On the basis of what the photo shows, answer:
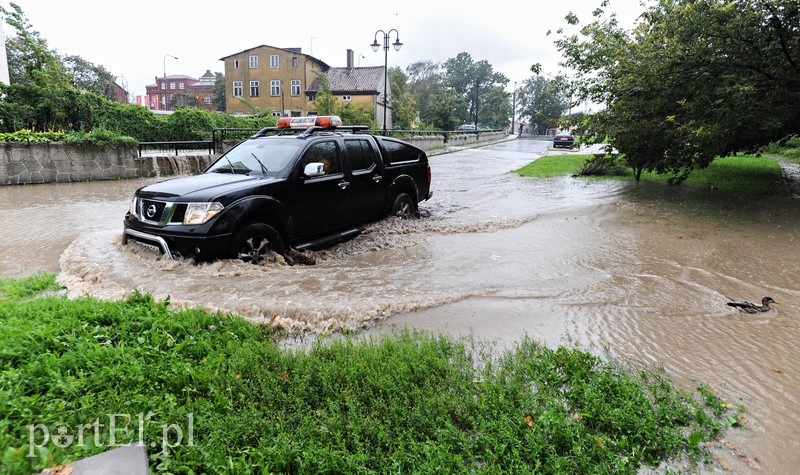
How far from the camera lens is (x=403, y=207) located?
8750 millimetres

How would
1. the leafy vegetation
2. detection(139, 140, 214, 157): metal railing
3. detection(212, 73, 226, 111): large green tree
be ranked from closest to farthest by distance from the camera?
detection(139, 140, 214, 157): metal railing, the leafy vegetation, detection(212, 73, 226, 111): large green tree

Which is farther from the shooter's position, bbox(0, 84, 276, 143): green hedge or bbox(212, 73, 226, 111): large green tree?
bbox(212, 73, 226, 111): large green tree

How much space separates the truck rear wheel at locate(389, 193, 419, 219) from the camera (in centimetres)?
852

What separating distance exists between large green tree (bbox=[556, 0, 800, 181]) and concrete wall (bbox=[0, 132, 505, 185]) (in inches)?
535

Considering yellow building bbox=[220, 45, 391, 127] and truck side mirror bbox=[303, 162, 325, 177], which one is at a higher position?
yellow building bbox=[220, 45, 391, 127]

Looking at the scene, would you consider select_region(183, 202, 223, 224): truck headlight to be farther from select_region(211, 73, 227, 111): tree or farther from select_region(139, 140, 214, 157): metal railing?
select_region(211, 73, 227, 111): tree

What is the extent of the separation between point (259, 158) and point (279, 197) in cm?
99

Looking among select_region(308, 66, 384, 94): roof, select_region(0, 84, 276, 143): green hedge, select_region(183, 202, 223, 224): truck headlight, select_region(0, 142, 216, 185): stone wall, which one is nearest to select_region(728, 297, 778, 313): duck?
select_region(183, 202, 223, 224): truck headlight

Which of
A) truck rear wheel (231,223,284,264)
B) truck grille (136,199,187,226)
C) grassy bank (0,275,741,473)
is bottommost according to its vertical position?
grassy bank (0,275,741,473)

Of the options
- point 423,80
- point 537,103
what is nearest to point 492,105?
point 537,103

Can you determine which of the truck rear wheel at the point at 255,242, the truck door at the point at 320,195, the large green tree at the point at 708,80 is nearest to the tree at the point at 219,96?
the large green tree at the point at 708,80

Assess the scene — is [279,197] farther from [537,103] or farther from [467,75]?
[467,75]

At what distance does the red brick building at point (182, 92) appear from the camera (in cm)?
8688

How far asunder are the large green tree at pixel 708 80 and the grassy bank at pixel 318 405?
8.17 meters
